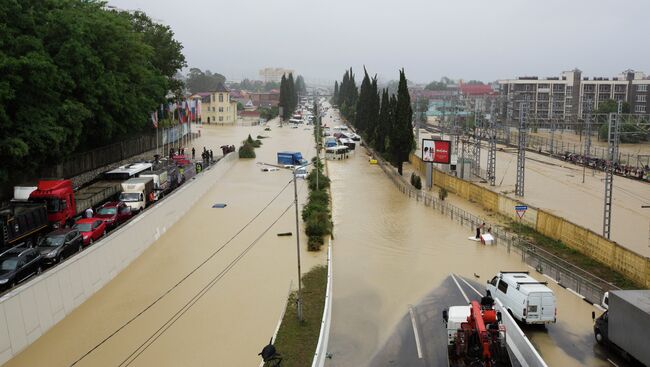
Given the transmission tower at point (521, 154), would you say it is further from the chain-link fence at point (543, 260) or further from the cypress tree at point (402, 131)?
the cypress tree at point (402, 131)

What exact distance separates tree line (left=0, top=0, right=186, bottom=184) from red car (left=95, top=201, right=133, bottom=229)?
342cm

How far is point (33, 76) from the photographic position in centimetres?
2341

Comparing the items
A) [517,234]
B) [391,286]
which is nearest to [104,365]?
[391,286]

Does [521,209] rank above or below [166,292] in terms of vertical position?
above

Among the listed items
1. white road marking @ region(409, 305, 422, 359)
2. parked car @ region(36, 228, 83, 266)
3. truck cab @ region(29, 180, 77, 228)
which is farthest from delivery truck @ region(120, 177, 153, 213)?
white road marking @ region(409, 305, 422, 359)

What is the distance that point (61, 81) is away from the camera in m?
26.3

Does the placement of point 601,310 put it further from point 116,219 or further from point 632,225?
point 116,219

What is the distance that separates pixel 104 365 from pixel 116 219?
10.9 m

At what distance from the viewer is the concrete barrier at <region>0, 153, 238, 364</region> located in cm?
1374

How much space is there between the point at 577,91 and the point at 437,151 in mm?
78834

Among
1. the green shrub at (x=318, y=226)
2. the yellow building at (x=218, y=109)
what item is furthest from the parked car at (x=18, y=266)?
the yellow building at (x=218, y=109)

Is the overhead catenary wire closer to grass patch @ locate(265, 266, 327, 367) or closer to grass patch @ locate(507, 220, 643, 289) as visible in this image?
grass patch @ locate(265, 266, 327, 367)

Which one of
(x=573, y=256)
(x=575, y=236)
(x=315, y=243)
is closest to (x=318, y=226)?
(x=315, y=243)

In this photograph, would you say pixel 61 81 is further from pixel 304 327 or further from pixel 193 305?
pixel 304 327
